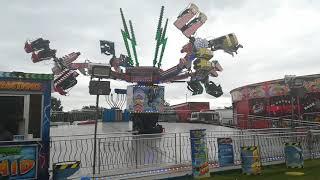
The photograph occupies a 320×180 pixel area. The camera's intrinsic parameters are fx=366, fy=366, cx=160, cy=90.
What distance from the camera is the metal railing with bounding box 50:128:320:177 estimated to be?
12062mm

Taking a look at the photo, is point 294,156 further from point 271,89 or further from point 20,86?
point 271,89

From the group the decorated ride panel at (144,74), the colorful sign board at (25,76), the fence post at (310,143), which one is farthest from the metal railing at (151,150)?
the decorated ride panel at (144,74)

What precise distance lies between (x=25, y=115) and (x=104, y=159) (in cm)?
441

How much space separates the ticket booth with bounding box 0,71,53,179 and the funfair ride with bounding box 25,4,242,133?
1616cm

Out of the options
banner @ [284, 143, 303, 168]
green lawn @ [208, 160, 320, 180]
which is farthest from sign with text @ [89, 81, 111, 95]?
banner @ [284, 143, 303, 168]

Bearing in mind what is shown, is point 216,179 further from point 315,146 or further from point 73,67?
point 73,67

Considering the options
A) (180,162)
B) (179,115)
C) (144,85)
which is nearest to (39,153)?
(180,162)

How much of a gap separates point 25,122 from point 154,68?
58.5 ft

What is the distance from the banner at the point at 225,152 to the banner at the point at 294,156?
2.24 metres

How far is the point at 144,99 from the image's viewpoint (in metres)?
26.3

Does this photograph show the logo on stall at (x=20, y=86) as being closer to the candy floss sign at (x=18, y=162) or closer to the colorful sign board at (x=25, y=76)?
the colorful sign board at (x=25, y=76)

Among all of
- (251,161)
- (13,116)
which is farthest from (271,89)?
(13,116)

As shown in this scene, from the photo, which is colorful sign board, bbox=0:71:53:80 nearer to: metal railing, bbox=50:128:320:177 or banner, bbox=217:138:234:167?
metal railing, bbox=50:128:320:177

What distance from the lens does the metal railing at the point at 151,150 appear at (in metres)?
12.1
